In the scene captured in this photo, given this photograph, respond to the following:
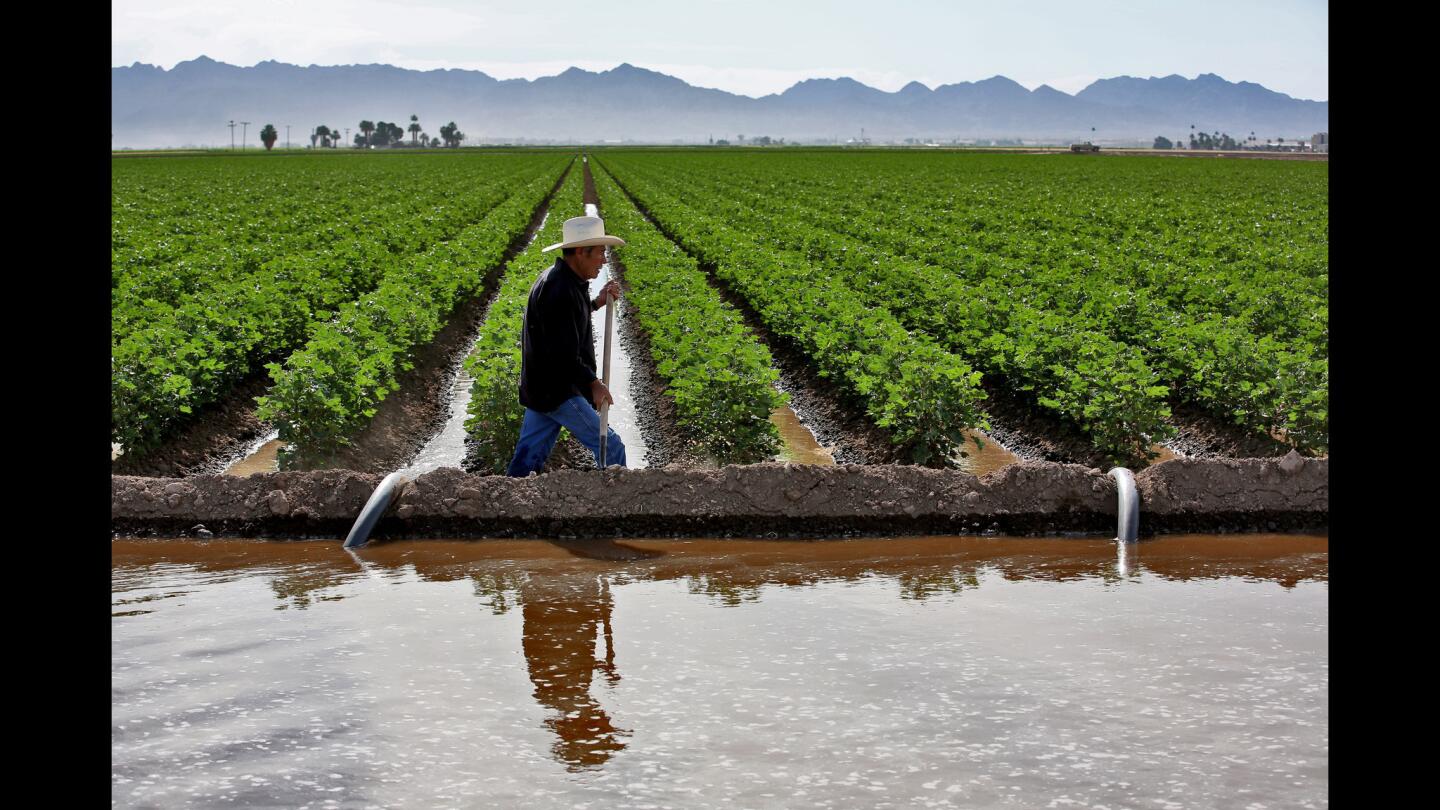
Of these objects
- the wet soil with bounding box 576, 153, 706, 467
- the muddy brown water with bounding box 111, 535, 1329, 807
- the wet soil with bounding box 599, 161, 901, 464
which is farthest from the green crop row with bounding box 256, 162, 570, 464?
the wet soil with bounding box 599, 161, 901, 464

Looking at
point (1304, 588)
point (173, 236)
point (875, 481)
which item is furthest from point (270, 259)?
point (1304, 588)

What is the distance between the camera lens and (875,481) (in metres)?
7.31

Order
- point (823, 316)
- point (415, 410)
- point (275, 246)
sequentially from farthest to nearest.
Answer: point (275, 246), point (823, 316), point (415, 410)

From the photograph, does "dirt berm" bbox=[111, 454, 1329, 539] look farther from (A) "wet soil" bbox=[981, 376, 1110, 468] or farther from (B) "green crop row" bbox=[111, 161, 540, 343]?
(B) "green crop row" bbox=[111, 161, 540, 343]

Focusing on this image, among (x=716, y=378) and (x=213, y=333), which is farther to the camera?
(x=213, y=333)

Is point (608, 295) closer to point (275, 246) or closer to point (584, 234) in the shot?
point (584, 234)

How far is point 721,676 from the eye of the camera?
4.80 meters

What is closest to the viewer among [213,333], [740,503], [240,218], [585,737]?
[585,737]

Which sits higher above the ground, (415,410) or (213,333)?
(213,333)

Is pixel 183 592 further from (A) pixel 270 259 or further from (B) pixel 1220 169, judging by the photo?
(B) pixel 1220 169

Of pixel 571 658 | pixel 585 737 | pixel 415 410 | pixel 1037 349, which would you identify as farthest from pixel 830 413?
pixel 585 737

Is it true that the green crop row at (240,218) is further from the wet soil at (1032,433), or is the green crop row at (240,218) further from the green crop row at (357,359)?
the wet soil at (1032,433)

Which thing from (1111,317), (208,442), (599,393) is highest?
(1111,317)

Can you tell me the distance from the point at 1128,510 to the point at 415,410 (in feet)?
23.3
